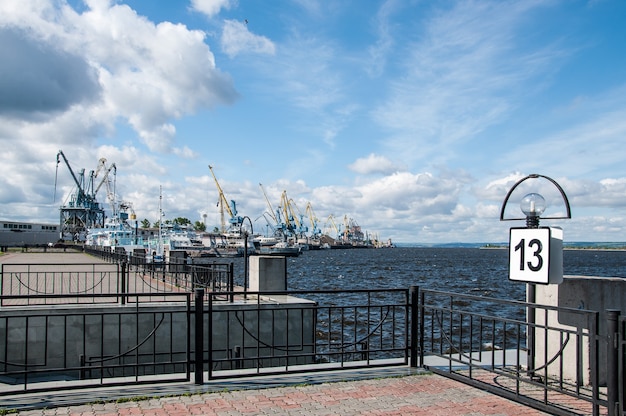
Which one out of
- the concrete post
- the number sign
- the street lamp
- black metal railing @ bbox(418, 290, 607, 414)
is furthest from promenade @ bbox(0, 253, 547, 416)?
the street lamp

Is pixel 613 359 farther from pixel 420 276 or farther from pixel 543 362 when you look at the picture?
pixel 420 276

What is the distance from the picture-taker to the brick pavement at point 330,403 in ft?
21.9

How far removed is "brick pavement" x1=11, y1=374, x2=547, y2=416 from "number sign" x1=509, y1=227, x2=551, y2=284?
64.5 inches

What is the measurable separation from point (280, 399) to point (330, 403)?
25.2 inches

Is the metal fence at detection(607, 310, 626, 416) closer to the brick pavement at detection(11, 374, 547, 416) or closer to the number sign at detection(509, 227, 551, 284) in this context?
the brick pavement at detection(11, 374, 547, 416)

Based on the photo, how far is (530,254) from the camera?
25.0ft

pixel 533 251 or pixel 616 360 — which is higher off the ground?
pixel 533 251

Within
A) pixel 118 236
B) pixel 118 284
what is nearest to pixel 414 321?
pixel 118 284

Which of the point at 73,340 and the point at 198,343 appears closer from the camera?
the point at 198,343

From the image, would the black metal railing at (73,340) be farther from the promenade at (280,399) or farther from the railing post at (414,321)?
the railing post at (414,321)

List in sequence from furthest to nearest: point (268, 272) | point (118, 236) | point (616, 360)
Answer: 1. point (118, 236)
2. point (268, 272)
3. point (616, 360)

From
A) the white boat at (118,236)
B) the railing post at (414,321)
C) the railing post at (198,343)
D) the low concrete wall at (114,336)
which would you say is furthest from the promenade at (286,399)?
the white boat at (118,236)

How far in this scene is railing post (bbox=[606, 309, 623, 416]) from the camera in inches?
227

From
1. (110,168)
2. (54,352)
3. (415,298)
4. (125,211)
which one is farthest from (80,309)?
(110,168)
